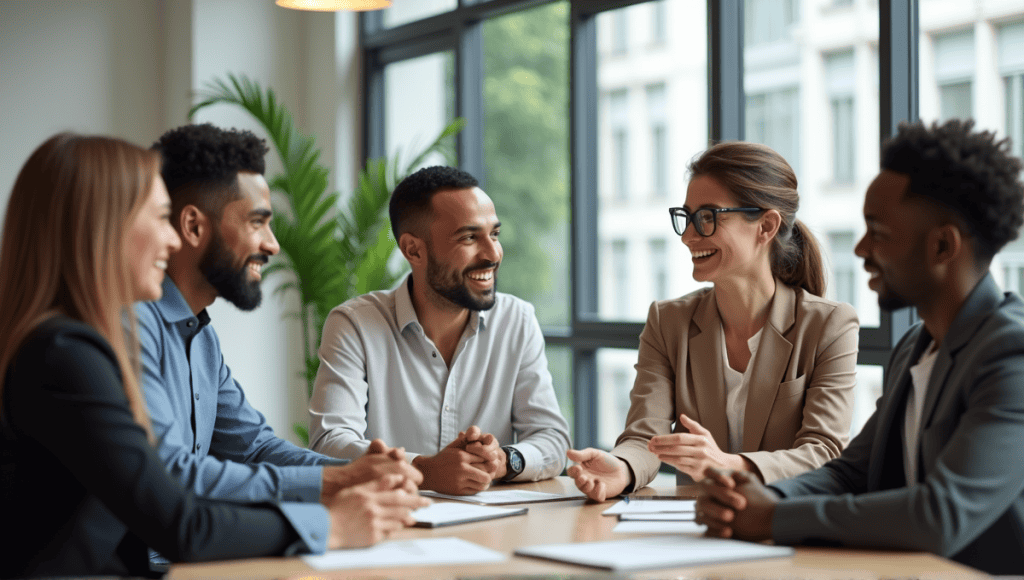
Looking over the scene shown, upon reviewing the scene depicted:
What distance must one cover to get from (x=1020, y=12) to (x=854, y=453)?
220 cm

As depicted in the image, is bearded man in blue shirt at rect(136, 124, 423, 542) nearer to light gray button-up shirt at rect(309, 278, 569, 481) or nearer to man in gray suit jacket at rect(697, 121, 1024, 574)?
light gray button-up shirt at rect(309, 278, 569, 481)

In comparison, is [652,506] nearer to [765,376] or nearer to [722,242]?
[765,376]

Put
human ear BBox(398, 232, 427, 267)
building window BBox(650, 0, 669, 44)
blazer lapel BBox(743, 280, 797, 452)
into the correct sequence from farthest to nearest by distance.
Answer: building window BBox(650, 0, 669, 44) < human ear BBox(398, 232, 427, 267) < blazer lapel BBox(743, 280, 797, 452)

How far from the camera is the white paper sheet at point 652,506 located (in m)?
1.94

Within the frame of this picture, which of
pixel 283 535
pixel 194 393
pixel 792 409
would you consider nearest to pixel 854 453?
pixel 792 409

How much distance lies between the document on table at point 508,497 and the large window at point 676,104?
3.64ft

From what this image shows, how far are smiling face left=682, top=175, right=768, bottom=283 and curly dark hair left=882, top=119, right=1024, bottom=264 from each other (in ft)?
2.71

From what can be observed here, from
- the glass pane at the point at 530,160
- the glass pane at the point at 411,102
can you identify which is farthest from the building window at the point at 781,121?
the glass pane at the point at 530,160

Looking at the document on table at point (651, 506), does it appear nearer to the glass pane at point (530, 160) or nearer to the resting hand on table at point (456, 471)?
the resting hand on table at point (456, 471)

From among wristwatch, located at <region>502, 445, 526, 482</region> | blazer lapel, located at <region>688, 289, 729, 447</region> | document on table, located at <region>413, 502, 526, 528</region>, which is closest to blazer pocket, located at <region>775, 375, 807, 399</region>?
blazer lapel, located at <region>688, 289, 729, 447</region>

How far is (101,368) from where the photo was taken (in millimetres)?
1491

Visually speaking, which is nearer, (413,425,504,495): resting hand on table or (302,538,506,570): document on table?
(302,538,506,570): document on table

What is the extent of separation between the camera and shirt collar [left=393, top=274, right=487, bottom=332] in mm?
2814

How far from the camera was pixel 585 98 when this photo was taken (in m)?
4.63
